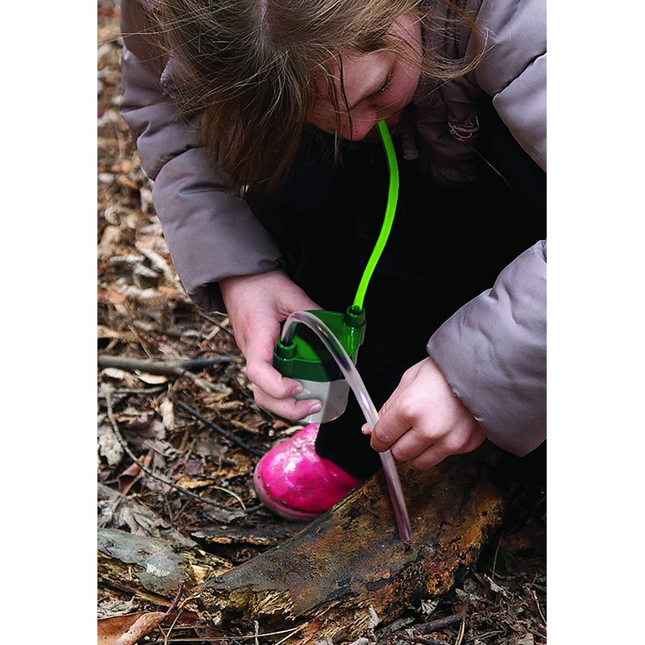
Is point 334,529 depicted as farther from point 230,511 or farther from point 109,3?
point 109,3

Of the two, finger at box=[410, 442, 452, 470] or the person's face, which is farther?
finger at box=[410, 442, 452, 470]

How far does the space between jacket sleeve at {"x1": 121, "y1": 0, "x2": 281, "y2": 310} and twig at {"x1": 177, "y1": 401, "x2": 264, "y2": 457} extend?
0.45 meters

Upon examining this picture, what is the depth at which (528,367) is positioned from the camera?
38.9 inches

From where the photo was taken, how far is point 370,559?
1156mm

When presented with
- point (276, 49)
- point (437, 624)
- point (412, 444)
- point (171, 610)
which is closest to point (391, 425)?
point (412, 444)

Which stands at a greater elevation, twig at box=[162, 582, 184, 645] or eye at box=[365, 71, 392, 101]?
eye at box=[365, 71, 392, 101]

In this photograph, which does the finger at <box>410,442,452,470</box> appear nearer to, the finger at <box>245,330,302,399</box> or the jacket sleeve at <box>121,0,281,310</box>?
the finger at <box>245,330,302,399</box>

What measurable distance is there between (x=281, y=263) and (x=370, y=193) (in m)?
0.21

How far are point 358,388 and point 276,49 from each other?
48 cm

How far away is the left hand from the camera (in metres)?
1.05

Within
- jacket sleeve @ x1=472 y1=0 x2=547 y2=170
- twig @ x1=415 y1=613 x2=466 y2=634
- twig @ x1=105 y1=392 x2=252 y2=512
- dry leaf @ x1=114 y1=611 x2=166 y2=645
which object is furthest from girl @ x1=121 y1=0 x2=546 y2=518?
A: dry leaf @ x1=114 y1=611 x2=166 y2=645

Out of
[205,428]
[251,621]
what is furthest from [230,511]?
[251,621]

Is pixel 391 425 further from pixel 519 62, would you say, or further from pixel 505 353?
pixel 519 62

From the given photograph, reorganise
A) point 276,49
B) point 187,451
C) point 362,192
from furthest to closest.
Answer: point 187,451
point 362,192
point 276,49
